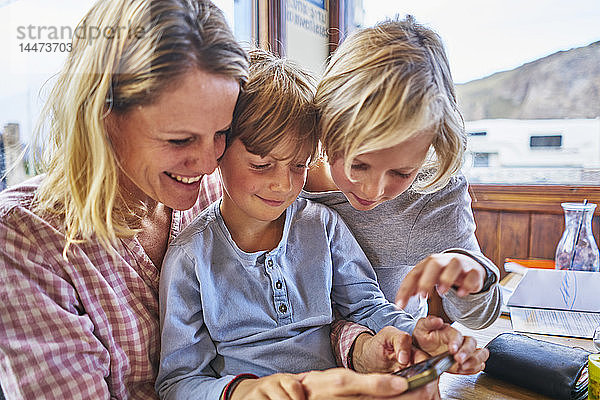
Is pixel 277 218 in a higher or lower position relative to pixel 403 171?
lower

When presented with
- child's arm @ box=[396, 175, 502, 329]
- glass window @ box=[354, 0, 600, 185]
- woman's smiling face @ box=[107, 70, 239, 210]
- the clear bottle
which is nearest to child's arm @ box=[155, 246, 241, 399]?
woman's smiling face @ box=[107, 70, 239, 210]

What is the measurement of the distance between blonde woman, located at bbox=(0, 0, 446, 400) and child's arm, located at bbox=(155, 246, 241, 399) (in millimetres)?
48

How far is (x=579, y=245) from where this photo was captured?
1.74 m

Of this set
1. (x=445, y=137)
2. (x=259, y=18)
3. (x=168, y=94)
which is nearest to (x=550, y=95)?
(x=259, y=18)

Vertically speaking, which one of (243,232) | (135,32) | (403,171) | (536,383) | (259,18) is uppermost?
(259,18)

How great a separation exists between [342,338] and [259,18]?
172 cm

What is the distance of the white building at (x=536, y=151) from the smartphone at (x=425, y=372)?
1.84 m

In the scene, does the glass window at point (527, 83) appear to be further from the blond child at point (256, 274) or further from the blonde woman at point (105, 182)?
the blonde woman at point (105, 182)

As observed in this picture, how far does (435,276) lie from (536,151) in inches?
81.4

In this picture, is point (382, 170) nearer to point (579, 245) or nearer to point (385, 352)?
point (385, 352)

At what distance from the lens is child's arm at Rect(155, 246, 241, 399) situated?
92cm

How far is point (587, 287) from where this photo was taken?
1380 millimetres

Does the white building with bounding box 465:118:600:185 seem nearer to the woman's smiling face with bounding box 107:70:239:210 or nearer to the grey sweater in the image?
the grey sweater

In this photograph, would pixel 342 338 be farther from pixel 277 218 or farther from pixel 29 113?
pixel 29 113
